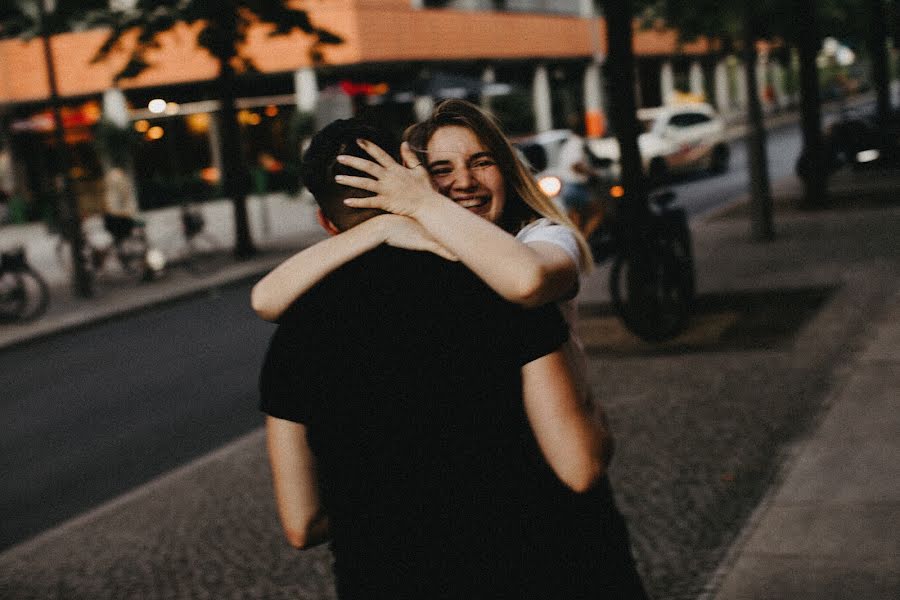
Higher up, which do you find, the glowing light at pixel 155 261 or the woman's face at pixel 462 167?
the woman's face at pixel 462 167

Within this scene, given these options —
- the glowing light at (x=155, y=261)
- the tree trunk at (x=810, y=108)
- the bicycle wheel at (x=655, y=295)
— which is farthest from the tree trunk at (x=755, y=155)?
the glowing light at (x=155, y=261)

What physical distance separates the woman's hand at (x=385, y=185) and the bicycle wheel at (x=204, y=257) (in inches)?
682

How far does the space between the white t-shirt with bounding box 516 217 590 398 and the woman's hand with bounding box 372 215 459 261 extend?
296 millimetres

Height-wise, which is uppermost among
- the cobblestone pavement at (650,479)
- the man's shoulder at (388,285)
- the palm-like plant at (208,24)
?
the palm-like plant at (208,24)

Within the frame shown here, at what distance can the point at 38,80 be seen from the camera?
37906mm

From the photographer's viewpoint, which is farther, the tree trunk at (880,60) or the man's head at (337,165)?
the tree trunk at (880,60)

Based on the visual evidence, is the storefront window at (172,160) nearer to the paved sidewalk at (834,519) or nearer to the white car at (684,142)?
the white car at (684,142)

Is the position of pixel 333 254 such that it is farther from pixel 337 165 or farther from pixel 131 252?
pixel 131 252

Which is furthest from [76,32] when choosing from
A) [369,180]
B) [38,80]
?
[369,180]

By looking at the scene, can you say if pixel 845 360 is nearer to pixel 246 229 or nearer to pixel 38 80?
pixel 246 229

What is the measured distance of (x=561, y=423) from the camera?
7.27ft

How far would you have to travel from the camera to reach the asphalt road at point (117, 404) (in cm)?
765

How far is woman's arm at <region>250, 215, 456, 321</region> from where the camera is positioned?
6.93ft

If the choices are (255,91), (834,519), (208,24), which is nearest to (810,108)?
(208,24)
